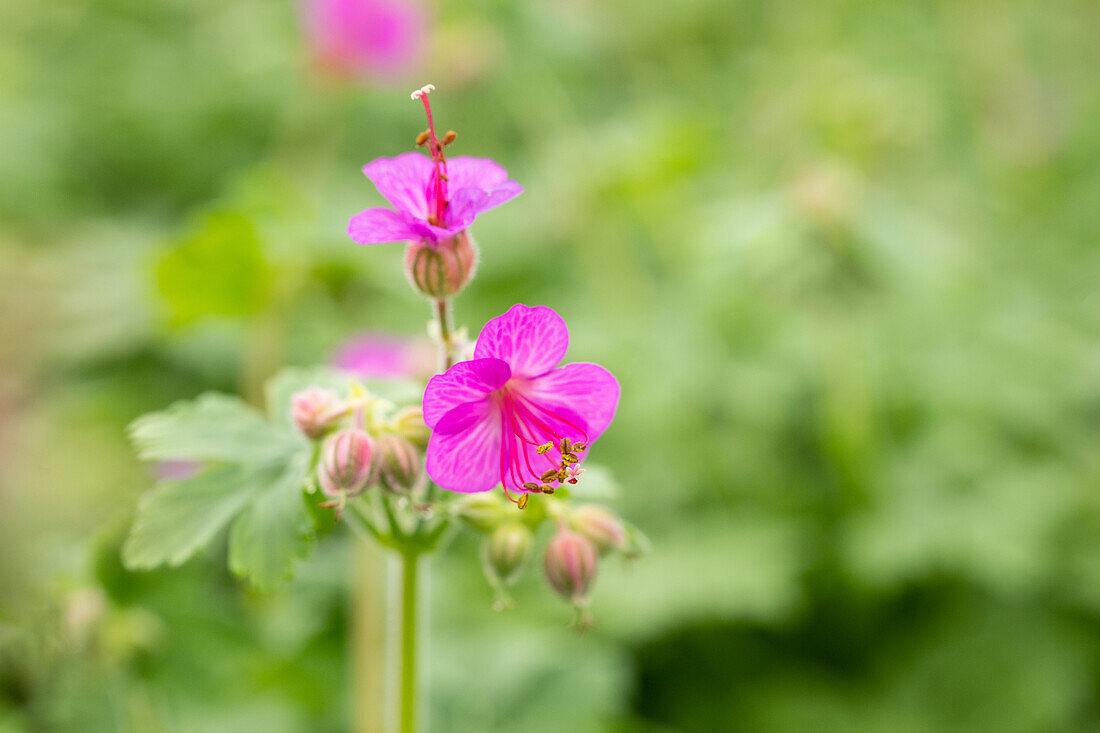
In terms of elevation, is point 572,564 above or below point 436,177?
below

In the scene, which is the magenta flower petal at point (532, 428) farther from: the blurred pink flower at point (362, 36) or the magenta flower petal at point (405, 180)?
the blurred pink flower at point (362, 36)

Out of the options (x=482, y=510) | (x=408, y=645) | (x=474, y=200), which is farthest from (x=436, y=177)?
(x=408, y=645)

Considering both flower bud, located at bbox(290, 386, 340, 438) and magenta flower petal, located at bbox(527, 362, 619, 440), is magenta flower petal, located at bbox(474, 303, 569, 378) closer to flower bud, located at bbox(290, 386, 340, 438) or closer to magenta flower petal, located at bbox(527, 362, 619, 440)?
magenta flower petal, located at bbox(527, 362, 619, 440)

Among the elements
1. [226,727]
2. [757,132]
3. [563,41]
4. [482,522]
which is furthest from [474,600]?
A: [757,132]

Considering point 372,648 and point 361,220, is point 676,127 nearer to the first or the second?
point 372,648

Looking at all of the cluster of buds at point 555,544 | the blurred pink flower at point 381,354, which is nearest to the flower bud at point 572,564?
the cluster of buds at point 555,544

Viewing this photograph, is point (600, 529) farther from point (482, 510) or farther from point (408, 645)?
point (408, 645)
